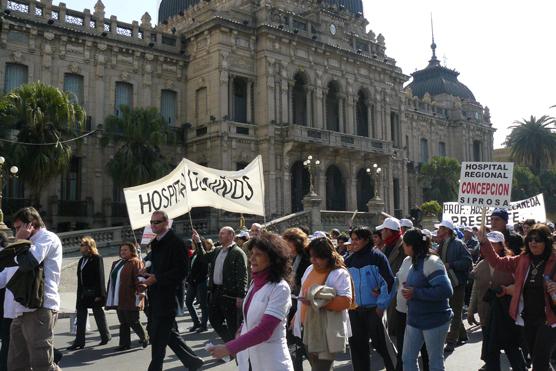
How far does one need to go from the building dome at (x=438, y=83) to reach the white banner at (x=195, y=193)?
48.1m

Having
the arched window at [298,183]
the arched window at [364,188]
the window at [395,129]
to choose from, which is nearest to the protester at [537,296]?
the arched window at [298,183]

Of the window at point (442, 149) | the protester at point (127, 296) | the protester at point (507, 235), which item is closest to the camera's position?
the protester at point (507, 235)

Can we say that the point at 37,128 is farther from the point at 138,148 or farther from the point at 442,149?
the point at 442,149

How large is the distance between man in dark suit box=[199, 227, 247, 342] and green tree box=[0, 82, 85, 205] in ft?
61.4

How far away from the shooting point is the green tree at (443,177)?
154ft

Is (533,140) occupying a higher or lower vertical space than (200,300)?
higher

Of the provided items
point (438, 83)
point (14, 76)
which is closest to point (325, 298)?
point (14, 76)

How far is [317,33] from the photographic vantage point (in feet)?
125

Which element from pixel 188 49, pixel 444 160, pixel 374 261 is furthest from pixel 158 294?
pixel 444 160

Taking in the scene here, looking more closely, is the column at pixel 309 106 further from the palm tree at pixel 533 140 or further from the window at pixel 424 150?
the palm tree at pixel 533 140

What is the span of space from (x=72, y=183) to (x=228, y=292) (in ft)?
87.1

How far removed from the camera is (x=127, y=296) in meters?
10.8

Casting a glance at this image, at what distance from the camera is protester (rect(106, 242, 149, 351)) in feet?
34.8

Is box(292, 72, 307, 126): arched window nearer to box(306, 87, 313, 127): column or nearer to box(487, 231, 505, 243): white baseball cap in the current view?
box(306, 87, 313, 127): column
